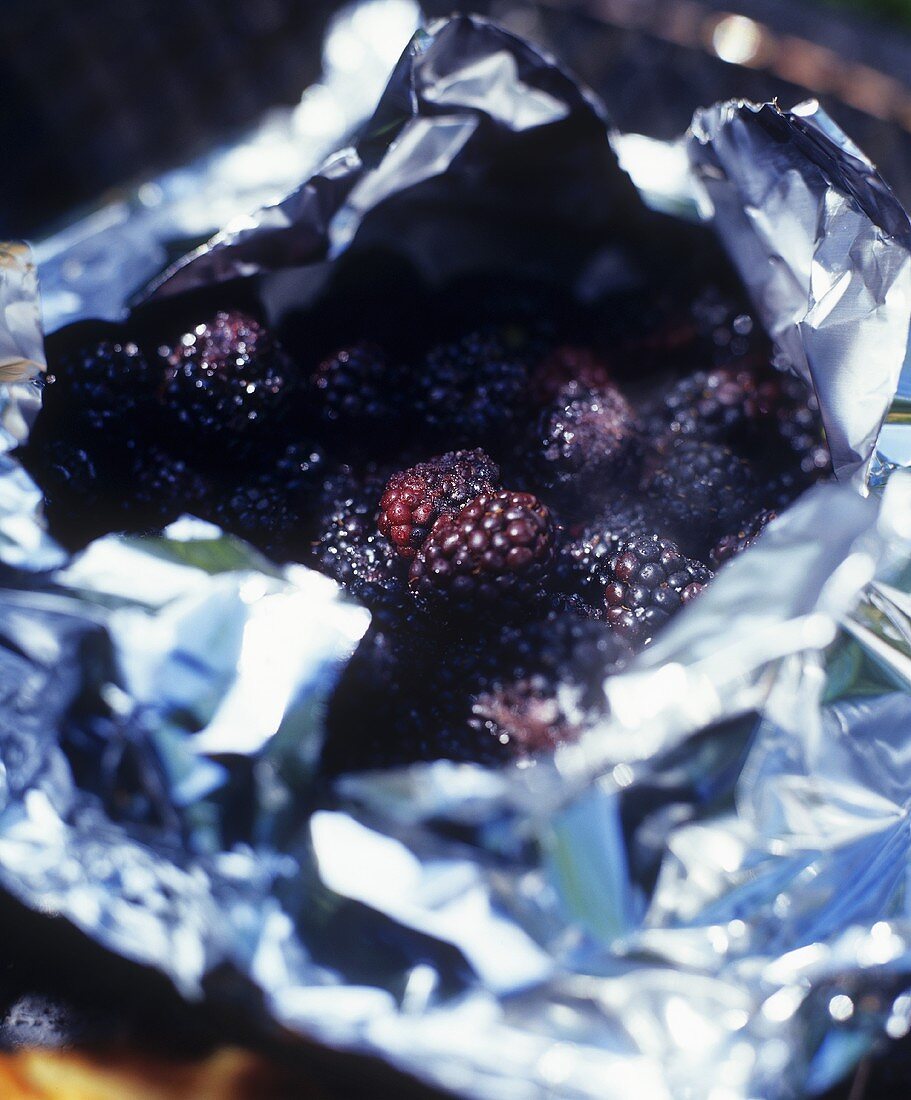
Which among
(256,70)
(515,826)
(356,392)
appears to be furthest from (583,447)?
(256,70)

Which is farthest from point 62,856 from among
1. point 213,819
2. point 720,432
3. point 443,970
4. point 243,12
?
point 243,12

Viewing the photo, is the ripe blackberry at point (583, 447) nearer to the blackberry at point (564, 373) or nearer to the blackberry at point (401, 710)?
the blackberry at point (564, 373)

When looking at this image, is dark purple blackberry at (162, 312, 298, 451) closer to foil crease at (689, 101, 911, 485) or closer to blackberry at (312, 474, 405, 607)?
blackberry at (312, 474, 405, 607)

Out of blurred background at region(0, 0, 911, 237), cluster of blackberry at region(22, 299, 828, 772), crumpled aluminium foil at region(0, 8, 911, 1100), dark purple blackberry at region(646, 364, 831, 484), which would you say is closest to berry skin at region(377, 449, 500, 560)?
cluster of blackberry at region(22, 299, 828, 772)

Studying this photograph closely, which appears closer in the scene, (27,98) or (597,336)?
(597,336)

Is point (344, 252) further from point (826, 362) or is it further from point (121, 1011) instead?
point (121, 1011)

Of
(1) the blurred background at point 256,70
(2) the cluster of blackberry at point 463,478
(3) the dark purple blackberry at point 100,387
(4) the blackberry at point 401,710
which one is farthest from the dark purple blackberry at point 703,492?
(1) the blurred background at point 256,70
